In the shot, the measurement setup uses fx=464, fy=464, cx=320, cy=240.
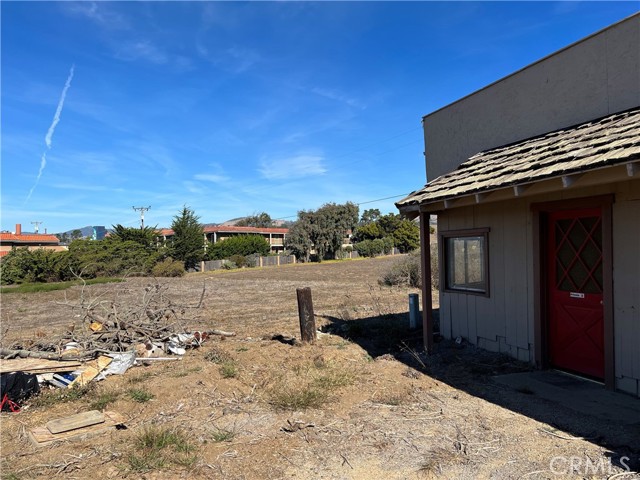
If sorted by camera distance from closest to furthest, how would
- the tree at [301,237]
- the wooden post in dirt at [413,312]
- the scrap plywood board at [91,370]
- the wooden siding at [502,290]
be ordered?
1. the scrap plywood board at [91,370]
2. the wooden siding at [502,290]
3. the wooden post in dirt at [413,312]
4. the tree at [301,237]

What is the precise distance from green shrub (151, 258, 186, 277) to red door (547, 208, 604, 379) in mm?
36633

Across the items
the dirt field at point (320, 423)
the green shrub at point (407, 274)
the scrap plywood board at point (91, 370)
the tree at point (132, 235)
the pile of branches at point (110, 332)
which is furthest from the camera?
the tree at point (132, 235)

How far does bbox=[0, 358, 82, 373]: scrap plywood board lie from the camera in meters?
6.72

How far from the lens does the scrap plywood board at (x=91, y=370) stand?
6701 mm

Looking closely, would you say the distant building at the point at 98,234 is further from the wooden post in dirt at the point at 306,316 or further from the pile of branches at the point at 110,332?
the wooden post in dirt at the point at 306,316

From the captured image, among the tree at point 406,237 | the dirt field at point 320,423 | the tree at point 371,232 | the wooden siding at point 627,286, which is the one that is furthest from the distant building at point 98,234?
the wooden siding at point 627,286

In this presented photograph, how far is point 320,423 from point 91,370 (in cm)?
406

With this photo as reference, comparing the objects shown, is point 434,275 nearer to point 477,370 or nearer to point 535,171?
point 477,370

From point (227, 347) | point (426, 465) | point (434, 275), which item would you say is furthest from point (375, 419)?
point (434, 275)

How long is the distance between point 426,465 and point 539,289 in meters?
3.72

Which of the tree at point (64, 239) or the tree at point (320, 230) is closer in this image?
the tree at point (320, 230)

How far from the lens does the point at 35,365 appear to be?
22.8 ft

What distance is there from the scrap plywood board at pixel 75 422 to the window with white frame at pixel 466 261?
19.7 feet

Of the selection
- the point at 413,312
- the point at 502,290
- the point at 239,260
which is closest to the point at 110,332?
the point at 413,312
